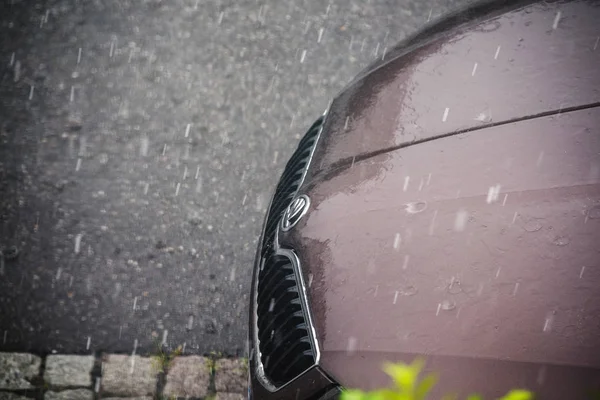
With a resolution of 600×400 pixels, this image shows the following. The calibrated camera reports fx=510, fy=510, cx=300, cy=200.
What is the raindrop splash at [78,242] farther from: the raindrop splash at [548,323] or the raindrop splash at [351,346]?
the raindrop splash at [548,323]

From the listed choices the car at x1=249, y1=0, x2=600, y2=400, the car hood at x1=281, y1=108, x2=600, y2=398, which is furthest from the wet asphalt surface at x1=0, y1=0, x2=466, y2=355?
the car hood at x1=281, y1=108, x2=600, y2=398

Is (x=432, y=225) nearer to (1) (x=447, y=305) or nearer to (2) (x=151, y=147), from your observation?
(1) (x=447, y=305)

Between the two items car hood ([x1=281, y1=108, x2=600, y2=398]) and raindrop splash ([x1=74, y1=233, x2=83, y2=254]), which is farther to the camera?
raindrop splash ([x1=74, y1=233, x2=83, y2=254])

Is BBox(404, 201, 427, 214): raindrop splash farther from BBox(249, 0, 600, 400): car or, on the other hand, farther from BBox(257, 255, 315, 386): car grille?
BBox(257, 255, 315, 386): car grille

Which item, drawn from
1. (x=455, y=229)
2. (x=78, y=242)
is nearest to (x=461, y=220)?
(x=455, y=229)

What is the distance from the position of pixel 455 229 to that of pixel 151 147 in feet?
7.89

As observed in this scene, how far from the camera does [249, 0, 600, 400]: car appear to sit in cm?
163

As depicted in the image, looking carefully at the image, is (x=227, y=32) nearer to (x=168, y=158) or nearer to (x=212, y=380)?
(x=168, y=158)

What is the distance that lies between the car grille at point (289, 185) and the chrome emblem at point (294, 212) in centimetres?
10

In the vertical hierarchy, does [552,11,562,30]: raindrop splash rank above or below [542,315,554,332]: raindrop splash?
above

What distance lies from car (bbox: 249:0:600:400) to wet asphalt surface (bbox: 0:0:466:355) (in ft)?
3.04

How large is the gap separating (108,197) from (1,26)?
5.55 ft

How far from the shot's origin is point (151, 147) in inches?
141

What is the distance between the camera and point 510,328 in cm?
163
